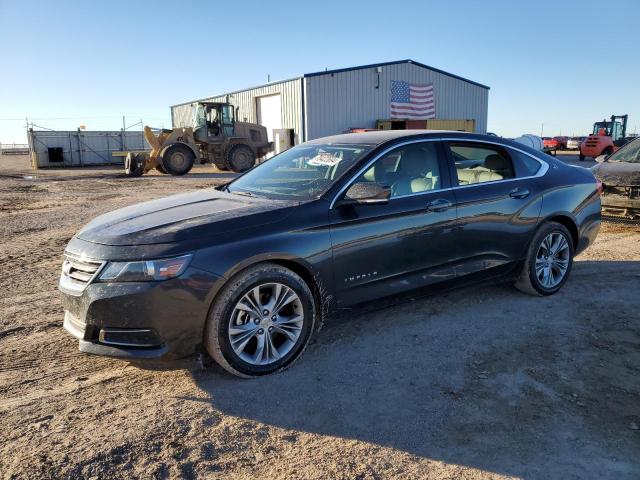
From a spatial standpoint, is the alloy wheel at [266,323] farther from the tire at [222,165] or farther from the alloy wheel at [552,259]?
the tire at [222,165]

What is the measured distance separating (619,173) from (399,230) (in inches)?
237

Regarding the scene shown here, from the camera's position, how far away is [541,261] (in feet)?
16.5

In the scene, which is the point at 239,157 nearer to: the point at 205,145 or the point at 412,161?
the point at 205,145

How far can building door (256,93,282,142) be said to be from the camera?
2906cm

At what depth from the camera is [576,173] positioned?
5.39 meters

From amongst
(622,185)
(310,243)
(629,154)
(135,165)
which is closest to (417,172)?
(310,243)

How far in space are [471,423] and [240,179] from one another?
2981 mm

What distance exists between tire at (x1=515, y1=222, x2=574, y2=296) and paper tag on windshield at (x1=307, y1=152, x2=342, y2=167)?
2098 millimetres


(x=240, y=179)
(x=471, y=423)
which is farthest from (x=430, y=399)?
(x=240, y=179)

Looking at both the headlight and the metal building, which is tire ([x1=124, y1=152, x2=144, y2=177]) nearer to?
the metal building

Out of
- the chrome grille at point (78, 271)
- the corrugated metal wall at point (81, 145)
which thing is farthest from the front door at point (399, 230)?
the corrugated metal wall at point (81, 145)

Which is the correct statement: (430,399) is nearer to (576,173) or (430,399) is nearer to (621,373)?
(621,373)

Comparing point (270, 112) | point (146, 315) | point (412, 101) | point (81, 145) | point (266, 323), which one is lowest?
point (266, 323)

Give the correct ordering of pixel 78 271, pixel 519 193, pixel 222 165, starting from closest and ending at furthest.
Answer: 1. pixel 78 271
2. pixel 519 193
3. pixel 222 165
